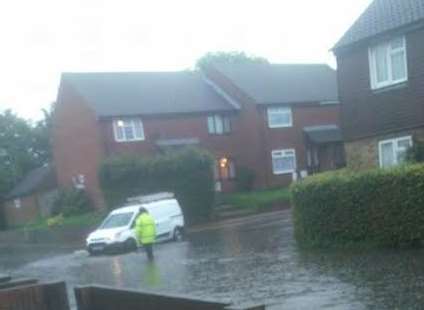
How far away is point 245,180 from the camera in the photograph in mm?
51688

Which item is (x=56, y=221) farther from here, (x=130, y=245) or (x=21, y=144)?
(x=21, y=144)

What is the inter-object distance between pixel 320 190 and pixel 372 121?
464 centimetres

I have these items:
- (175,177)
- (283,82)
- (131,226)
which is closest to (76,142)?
(175,177)

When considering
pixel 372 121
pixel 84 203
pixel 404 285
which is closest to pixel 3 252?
pixel 84 203

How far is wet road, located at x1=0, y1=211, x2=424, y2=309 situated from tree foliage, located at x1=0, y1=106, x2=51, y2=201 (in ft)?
125

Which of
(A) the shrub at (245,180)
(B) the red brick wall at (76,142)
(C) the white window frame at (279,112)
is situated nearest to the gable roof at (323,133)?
(C) the white window frame at (279,112)

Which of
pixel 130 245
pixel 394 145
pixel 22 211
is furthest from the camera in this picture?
pixel 22 211

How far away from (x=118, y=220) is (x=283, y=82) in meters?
24.4

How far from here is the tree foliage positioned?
6925 centimetres

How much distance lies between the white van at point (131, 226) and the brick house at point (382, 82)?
9.66 metres

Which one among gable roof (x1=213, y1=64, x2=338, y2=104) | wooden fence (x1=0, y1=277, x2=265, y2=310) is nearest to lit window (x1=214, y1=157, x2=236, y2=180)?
gable roof (x1=213, y1=64, x2=338, y2=104)

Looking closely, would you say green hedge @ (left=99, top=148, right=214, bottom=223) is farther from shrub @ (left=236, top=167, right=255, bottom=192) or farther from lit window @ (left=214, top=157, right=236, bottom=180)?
shrub @ (left=236, top=167, right=255, bottom=192)

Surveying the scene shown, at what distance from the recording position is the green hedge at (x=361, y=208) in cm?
1814

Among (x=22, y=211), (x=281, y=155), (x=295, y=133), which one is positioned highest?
(x=295, y=133)
